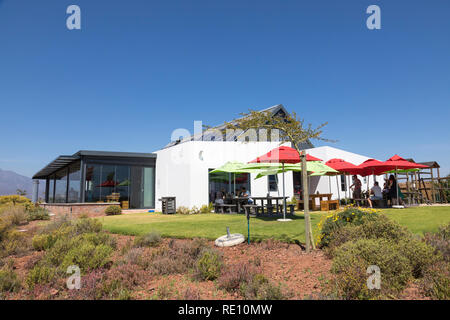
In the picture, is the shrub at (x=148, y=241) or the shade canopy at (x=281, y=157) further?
the shade canopy at (x=281, y=157)

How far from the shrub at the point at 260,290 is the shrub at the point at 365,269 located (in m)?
0.75

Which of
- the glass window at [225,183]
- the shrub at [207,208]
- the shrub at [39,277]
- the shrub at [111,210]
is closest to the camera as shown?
the shrub at [39,277]

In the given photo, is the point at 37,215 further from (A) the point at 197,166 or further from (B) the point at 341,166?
(B) the point at 341,166

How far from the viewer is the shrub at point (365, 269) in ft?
9.90

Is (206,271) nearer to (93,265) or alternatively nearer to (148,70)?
(93,265)

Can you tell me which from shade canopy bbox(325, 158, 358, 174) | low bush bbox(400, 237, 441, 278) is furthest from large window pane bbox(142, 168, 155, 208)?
low bush bbox(400, 237, 441, 278)

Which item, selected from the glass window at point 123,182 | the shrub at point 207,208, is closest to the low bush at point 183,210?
the shrub at point 207,208

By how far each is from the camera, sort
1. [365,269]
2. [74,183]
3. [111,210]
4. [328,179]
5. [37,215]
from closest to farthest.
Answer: [365,269]
[37,215]
[111,210]
[328,179]
[74,183]

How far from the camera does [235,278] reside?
3.70 metres

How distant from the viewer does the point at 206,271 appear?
13.4ft

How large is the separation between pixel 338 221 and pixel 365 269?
207 cm

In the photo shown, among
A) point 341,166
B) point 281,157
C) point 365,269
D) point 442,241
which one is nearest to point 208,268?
point 365,269

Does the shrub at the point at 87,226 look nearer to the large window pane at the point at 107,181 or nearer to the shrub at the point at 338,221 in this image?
the shrub at the point at 338,221
